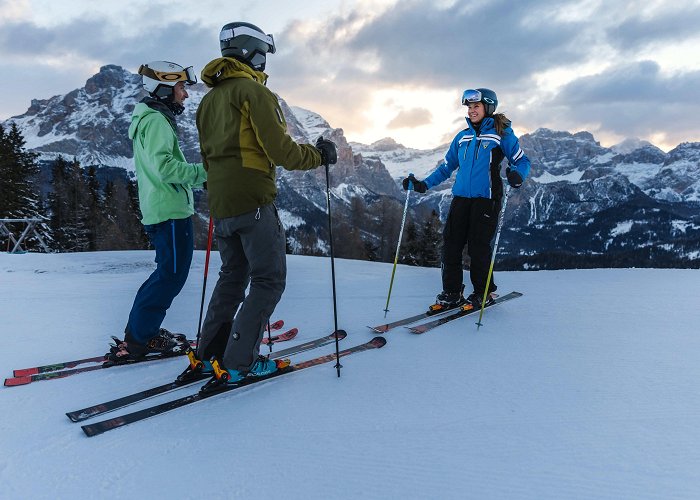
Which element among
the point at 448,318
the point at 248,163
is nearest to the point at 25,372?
the point at 248,163

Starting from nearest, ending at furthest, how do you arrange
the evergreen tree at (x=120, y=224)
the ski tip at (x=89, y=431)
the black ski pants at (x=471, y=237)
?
the ski tip at (x=89, y=431) → the black ski pants at (x=471, y=237) → the evergreen tree at (x=120, y=224)

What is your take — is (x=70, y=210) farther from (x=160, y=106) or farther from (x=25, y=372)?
(x=160, y=106)

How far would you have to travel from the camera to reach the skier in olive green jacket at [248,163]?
9.06 feet

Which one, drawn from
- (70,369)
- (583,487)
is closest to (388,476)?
(583,487)

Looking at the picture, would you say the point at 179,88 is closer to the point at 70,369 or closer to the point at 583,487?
the point at 70,369

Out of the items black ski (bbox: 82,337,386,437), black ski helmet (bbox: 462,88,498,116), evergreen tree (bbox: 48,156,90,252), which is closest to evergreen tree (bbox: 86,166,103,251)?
evergreen tree (bbox: 48,156,90,252)

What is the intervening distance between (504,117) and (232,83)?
3.24 meters

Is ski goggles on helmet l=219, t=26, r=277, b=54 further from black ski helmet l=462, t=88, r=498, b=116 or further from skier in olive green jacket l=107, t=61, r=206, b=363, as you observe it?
black ski helmet l=462, t=88, r=498, b=116

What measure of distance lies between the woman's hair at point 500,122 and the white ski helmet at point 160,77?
3230mm

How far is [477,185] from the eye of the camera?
4.86 metres

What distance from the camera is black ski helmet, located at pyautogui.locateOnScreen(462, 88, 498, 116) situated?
4715mm

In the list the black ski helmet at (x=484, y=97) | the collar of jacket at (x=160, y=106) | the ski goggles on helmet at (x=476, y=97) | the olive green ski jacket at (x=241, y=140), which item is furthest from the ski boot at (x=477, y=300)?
the collar of jacket at (x=160, y=106)

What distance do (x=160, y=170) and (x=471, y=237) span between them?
331cm

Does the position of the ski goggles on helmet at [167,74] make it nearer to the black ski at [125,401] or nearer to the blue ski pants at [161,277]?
the blue ski pants at [161,277]
